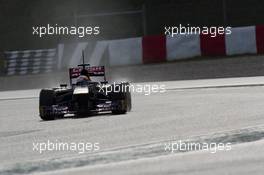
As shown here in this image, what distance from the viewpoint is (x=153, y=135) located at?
9.91m

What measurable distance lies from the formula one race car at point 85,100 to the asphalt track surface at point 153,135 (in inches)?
7.9

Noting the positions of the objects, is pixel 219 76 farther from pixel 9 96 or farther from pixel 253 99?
pixel 253 99

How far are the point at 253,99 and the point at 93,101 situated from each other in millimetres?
2874

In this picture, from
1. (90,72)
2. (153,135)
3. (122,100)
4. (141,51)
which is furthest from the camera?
(141,51)

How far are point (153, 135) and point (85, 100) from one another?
3611 millimetres

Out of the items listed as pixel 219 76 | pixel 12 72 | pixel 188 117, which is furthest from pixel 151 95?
pixel 12 72

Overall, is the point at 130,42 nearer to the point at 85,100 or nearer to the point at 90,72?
the point at 90,72

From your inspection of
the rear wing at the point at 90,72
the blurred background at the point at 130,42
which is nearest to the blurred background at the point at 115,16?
the blurred background at the point at 130,42

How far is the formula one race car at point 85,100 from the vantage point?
13258mm

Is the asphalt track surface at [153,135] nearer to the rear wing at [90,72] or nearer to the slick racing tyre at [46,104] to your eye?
the slick racing tyre at [46,104]

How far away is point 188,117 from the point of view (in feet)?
39.2

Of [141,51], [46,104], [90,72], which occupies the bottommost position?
[46,104]

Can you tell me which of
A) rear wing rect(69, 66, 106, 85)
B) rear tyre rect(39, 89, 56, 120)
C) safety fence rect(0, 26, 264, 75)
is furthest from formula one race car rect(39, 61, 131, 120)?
safety fence rect(0, 26, 264, 75)

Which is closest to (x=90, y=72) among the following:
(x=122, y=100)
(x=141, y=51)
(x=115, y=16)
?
(x=122, y=100)
